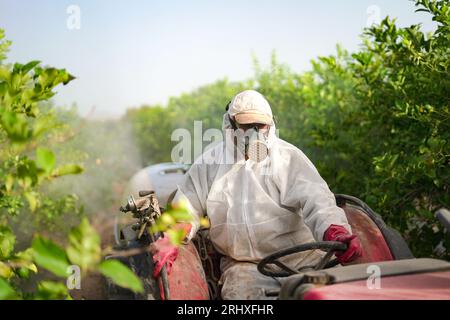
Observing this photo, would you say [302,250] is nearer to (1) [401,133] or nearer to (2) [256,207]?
(2) [256,207]

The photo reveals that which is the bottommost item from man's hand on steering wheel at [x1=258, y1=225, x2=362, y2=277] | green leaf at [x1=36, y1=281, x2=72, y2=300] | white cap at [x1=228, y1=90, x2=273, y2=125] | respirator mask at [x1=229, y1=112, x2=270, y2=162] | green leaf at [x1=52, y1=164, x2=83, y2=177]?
man's hand on steering wheel at [x1=258, y1=225, x2=362, y2=277]

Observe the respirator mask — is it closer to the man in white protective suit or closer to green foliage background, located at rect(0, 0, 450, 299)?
the man in white protective suit

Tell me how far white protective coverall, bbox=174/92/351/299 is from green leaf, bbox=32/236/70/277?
88.9 inches

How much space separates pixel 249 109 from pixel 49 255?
2.77 metres

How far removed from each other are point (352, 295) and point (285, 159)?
5.87ft

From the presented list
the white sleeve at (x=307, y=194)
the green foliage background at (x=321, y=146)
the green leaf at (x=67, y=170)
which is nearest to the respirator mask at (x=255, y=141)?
the white sleeve at (x=307, y=194)

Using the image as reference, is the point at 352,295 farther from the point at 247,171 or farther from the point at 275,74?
the point at 275,74

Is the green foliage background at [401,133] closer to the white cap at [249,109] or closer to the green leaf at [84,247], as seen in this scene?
the white cap at [249,109]

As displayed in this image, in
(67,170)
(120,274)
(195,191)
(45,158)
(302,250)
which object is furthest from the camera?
(195,191)

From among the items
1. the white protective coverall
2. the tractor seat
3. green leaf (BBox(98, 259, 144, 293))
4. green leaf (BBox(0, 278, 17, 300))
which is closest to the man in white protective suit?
the white protective coverall

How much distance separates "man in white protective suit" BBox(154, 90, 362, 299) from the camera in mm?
4164

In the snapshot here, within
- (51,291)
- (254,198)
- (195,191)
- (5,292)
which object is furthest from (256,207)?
(5,292)

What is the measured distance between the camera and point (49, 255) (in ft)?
6.06

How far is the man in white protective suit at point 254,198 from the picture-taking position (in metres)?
4.16
